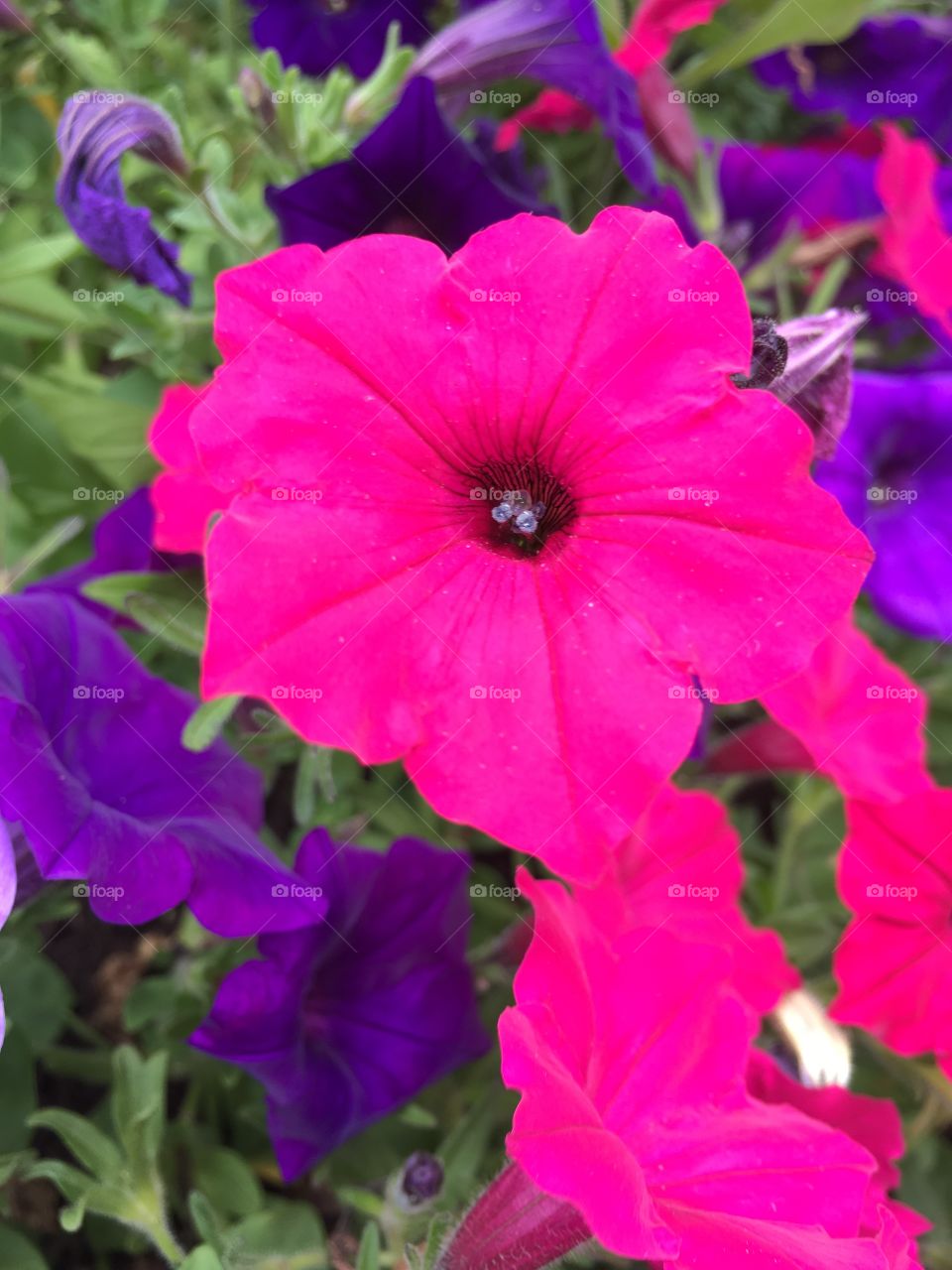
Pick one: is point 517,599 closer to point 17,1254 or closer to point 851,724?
→ point 851,724

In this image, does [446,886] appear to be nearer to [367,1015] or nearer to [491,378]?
[367,1015]

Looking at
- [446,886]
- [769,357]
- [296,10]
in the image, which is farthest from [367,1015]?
[296,10]

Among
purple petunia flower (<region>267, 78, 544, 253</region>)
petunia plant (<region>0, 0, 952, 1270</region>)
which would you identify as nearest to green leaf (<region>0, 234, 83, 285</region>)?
petunia plant (<region>0, 0, 952, 1270</region>)

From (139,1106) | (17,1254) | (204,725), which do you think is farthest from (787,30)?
(17,1254)

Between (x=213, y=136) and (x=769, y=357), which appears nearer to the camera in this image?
(x=769, y=357)

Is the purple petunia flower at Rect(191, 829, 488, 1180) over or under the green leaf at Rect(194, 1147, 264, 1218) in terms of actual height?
over

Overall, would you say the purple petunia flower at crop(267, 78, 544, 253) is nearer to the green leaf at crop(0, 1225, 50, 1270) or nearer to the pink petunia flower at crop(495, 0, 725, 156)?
the pink petunia flower at crop(495, 0, 725, 156)
